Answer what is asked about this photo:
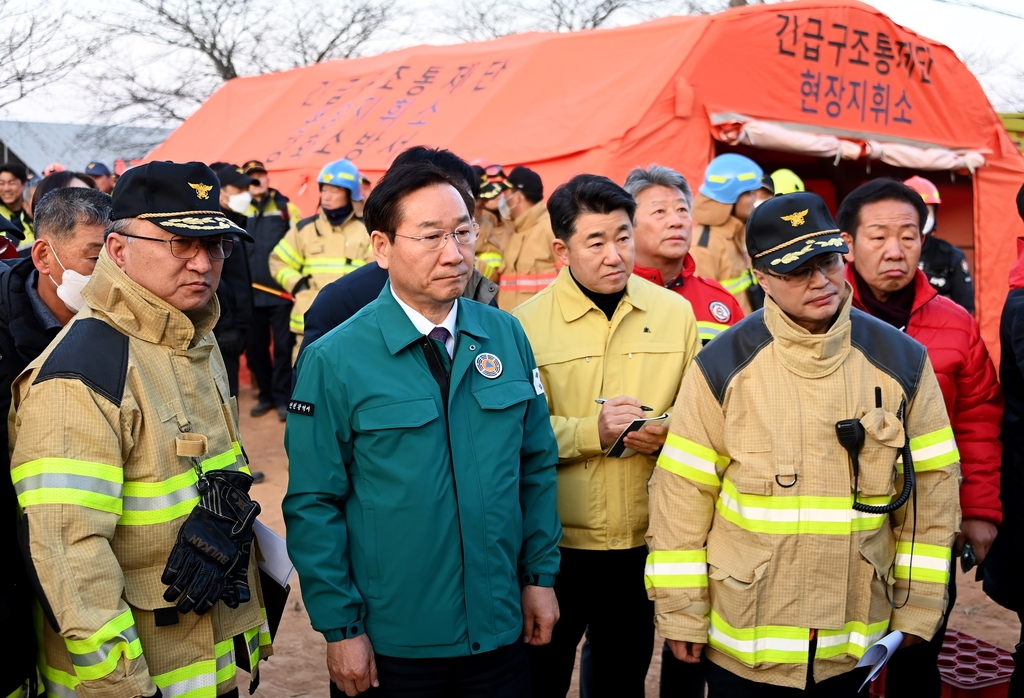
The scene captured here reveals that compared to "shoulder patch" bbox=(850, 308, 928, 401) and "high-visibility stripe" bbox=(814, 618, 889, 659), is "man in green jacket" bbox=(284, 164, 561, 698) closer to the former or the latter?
"high-visibility stripe" bbox=(814, 618, 889, 659)

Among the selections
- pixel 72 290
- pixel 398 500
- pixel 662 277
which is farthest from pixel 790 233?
pixel 72 290

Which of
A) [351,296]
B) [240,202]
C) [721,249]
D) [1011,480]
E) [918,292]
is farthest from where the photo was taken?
[240,202]

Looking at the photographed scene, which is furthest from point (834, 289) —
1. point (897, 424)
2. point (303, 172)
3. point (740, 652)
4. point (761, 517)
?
point (303, 172)

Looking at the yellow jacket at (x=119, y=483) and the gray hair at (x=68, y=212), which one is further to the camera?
the gray hair at (x=68, y=212)

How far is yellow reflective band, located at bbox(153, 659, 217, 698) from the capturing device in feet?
7.58

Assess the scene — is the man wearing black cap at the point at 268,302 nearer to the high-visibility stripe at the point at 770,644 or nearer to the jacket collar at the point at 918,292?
the jacket collar at the point at 918,292

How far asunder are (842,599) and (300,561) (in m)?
1.53

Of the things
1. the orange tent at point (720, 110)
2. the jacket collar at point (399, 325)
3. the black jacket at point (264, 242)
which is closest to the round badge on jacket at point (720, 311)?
the jacket collar at point (399, 325)

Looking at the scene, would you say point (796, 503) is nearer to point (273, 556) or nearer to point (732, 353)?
point (732, 353)

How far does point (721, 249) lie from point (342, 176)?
377 centimetres

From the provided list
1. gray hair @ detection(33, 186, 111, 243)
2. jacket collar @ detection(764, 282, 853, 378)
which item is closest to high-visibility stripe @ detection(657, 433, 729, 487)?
jacket collar @ detection(764, 282, 853, 378)

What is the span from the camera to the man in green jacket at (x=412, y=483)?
246 cm

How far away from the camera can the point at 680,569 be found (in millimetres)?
2701

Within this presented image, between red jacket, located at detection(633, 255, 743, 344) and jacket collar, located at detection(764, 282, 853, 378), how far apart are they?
1231 millimetres
